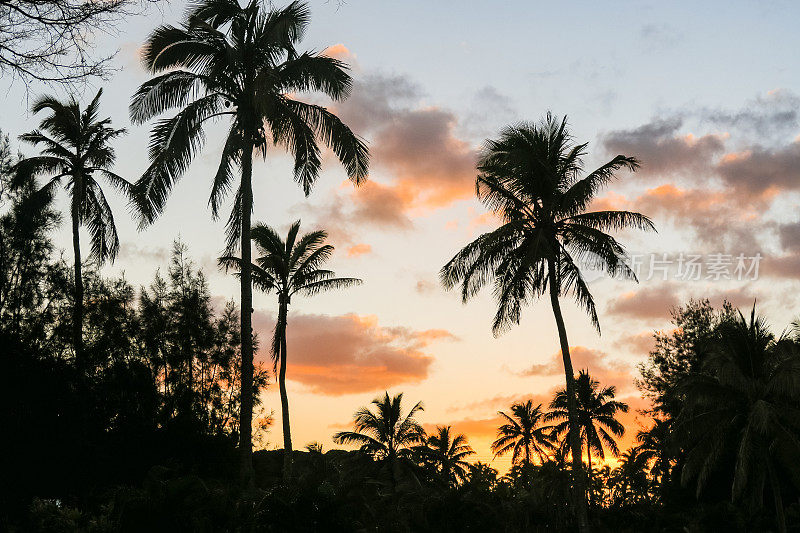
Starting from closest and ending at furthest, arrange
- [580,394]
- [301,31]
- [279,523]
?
[279,523] < [301,31] < [580,394]

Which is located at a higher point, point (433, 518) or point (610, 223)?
point (610, 223)

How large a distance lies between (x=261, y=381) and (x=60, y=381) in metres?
18.3

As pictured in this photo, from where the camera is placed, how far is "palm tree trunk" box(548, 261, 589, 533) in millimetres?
27781

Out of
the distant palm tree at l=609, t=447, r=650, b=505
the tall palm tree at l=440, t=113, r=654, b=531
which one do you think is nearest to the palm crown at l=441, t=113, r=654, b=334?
the tall palm tree at l=440, t=113, r=654, b=531

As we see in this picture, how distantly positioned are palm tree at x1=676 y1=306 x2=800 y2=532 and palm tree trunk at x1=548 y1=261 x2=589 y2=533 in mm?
4519

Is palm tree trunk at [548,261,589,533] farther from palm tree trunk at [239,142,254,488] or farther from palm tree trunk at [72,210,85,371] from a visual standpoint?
palm tree trunk at [72,210,85,371]

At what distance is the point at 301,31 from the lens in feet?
71.6

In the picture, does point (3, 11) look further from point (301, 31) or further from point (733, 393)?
point (733, 393)

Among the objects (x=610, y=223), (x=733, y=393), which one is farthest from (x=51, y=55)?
(x=733, y=393)

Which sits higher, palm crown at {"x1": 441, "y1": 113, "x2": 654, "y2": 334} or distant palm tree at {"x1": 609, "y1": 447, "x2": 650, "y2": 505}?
palm crown at {"x1": 441, "y1": 113, "x2": 654, "y2": 334}

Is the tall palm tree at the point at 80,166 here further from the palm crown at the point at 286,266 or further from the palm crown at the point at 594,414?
the palm crown at the point at 594,414

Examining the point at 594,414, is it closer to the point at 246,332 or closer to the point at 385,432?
the point at 385,432

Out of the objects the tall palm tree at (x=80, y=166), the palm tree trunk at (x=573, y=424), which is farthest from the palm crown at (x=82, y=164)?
the palm tree trunk at (x=573, y=424)

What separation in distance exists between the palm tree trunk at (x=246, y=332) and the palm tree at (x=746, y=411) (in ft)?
58.3
